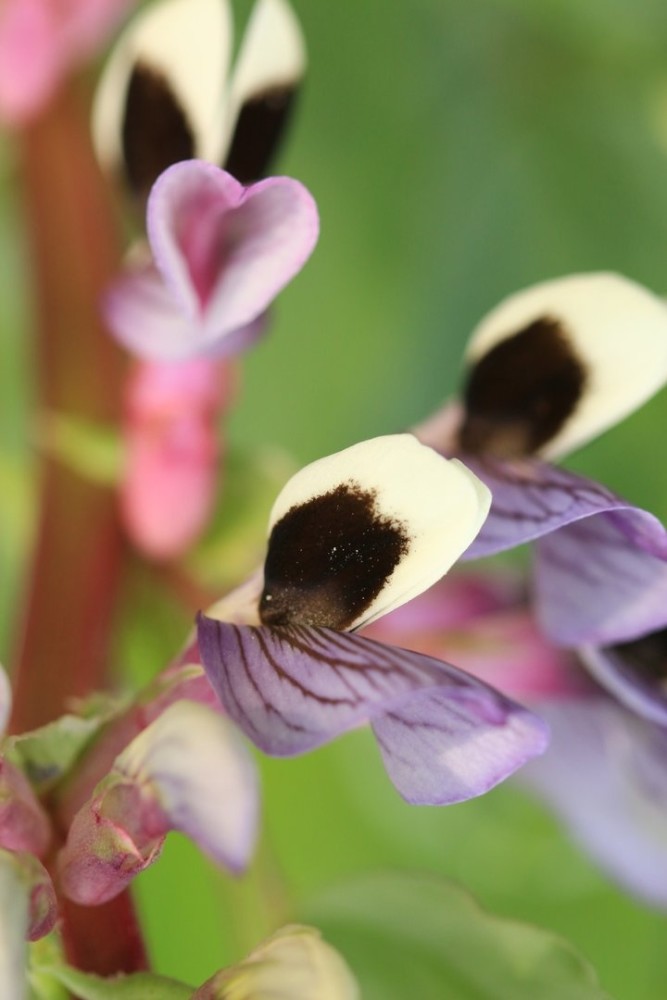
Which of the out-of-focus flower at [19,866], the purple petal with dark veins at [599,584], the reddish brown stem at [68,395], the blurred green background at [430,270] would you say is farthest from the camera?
the blurred green background at [430,270]

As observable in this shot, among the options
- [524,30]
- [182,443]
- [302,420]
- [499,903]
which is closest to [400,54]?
[524,30]

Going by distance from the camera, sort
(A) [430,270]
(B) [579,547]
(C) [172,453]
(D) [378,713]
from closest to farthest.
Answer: (D) [378,713], (B) [579,547], (C) [172,453], (A) [430,270]

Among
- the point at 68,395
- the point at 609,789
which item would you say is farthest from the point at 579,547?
the point at 68,395

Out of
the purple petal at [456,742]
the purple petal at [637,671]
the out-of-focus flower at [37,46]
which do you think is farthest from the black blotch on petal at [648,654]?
the out-of-focus flower at [37,46]

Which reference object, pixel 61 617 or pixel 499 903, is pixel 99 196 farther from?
pixel 499 903

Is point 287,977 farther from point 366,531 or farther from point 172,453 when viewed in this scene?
point 172,453

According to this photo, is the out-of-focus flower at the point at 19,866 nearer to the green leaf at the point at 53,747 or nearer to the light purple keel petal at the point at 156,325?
the green leaf at the point at 53,747
